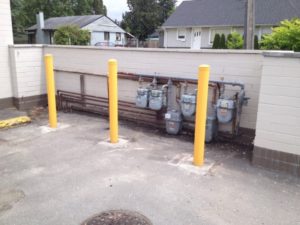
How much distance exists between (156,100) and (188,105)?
65 cm

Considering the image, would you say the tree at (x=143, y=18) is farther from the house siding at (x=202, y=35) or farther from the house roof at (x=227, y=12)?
the house siding at (x=202, y=35)

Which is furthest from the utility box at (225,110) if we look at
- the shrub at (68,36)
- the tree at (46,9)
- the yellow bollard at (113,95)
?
the tree at (46,9)

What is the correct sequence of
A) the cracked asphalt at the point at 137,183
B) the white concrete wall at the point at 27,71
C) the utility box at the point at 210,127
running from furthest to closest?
1. the white concrete wall at the point at 27,71
2. the utility box at the point at 210,127
3. the cracked asphalt at the point at 137,183

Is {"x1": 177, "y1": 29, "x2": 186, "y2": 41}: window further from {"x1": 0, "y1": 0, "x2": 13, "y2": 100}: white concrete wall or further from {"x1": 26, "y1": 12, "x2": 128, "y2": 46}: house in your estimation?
{"x1": 0, "y1": 0, "x2": 13, "y2": 100}: white concrete wall

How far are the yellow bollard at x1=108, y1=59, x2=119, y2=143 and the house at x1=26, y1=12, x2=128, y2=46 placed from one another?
25445mm

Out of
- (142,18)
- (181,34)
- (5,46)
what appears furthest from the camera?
(142,18)

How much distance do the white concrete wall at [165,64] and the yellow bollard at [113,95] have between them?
3.59ft

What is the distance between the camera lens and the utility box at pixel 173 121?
197 inches

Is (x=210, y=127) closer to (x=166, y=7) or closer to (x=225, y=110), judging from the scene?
(x=225, y=110)

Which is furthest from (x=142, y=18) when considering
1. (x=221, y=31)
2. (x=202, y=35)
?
(x=221, y=31)

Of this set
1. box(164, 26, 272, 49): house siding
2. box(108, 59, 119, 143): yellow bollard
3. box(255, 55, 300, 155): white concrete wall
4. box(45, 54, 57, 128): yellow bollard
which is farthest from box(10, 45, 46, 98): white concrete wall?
box(164, 26, 272, 49): house siding

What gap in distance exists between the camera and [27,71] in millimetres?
6797

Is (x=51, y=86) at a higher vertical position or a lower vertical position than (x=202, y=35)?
lower

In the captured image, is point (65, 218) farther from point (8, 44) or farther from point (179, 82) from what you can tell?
point (8, 44)
